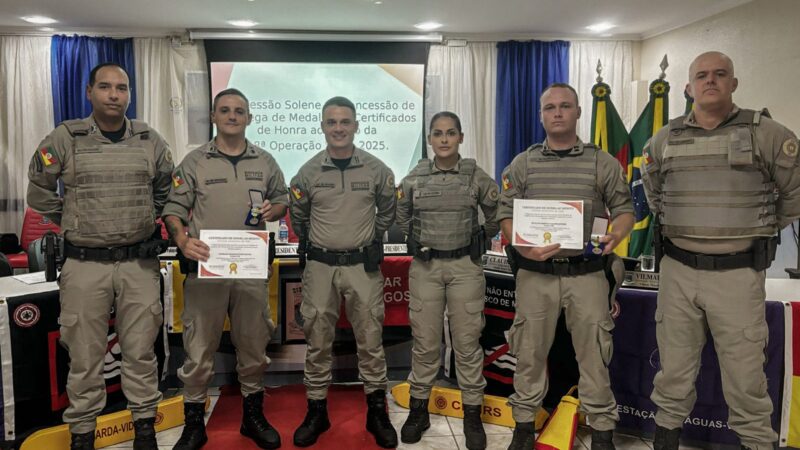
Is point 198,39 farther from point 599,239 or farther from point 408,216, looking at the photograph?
point 599,239

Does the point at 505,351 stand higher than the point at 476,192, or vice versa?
the point at 476,192

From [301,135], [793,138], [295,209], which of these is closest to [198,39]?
[301,135]

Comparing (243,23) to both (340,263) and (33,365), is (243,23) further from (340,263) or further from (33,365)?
(33,365)

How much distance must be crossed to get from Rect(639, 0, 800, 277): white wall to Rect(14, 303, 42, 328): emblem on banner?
5.56 metres

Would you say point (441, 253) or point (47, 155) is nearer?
point (47, 155)

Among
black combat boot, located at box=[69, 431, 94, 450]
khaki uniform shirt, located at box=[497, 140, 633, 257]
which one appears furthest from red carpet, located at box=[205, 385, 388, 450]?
khaki uniform shirt, located at box=[497, 140, 633, 257]

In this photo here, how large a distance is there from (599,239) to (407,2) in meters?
3.56

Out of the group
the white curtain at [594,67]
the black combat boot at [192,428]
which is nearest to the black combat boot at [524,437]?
the black combat boot at [192,428]

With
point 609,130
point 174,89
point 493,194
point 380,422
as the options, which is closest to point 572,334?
point 493,194

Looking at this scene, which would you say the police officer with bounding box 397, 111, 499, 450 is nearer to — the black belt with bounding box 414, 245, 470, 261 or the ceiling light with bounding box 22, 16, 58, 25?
the black belt with bounding box 414, 245, 470, 261

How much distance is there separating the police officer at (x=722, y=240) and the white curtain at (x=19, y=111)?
6690mm

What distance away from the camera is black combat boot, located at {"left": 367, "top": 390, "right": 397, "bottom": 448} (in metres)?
2.68

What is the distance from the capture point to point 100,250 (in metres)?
2.45

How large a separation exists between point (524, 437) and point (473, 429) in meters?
0.29
